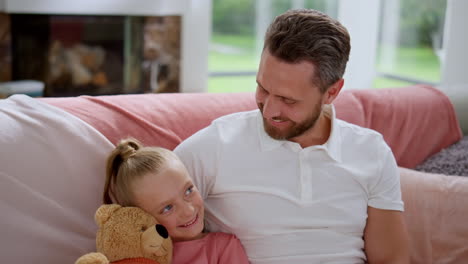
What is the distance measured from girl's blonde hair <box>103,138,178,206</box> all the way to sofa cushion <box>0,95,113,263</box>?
112 mm

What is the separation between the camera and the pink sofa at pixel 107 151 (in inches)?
55.7

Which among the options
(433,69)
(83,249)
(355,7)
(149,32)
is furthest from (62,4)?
(433,69)

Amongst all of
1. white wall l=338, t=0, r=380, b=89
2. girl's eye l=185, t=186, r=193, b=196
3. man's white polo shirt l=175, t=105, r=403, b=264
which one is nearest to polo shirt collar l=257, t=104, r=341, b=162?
man's white polo shirt l=175, t=105, r=403, b=264

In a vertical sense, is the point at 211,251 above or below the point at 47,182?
below

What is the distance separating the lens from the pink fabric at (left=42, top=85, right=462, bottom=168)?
65.6 inches

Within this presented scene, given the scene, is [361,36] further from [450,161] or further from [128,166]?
[128,166]

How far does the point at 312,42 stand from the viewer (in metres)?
1.46

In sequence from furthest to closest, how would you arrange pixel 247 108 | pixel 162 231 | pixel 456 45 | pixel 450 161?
1. pixel 456 45
2. pixel 450 161
3. pixel 247 108
4. pixel 162 231

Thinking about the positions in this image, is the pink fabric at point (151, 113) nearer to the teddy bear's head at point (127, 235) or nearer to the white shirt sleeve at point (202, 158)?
the white shirt sleeve at point (202, 158)

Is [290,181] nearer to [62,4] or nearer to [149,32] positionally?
[62,4]

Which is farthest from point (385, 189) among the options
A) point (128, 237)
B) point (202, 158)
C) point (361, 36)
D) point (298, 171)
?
point (361, 36)

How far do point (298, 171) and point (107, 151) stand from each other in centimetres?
52

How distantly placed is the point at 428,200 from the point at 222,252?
0.71m

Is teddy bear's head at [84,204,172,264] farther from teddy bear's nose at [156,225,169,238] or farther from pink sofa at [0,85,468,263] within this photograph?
pink sofa at [0,85,468,263]
